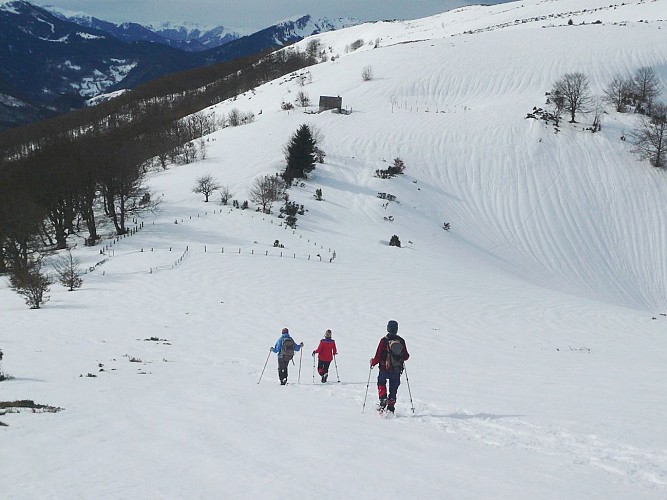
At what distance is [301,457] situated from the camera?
7324 mm

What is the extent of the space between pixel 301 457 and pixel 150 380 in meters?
6.15

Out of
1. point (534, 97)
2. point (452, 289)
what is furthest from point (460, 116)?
point (452, 289)

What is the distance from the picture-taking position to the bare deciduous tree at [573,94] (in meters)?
57.3

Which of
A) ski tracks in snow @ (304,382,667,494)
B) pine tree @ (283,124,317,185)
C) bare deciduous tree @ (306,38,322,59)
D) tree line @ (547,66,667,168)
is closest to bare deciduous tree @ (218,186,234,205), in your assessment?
pine tree @ (283,124,317,185)

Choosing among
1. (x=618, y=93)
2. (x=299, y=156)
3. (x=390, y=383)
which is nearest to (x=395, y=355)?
(x=390, y=383)

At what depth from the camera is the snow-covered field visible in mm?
7035

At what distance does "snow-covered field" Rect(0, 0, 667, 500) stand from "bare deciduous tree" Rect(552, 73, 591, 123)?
2.06m

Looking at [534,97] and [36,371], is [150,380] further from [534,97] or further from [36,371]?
[534,97]

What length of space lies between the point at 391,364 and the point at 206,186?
34745 mm

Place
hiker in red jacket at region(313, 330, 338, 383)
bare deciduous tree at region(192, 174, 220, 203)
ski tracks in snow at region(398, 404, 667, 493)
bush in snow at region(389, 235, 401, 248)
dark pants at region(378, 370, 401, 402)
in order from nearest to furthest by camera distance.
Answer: ski tracks in snow at region(398, 404, 667, 493)
dark pants at region(378, 370, 401, 402)
hiker in red jacket at region(313, 330, 338, 383)
bush in snow at region(389, 235, 401, 248)
bare deciduous tree at region(192, 174, 220, 203)

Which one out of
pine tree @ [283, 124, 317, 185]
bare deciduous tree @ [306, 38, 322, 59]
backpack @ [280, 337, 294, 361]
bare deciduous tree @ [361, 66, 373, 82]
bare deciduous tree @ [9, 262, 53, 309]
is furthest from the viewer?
bare deciduous tree @ [306, 38, 322, 59]

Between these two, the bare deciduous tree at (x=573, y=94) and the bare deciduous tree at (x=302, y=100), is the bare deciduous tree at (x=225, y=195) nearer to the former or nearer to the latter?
the bare deciduous tree at (x=302, y=100)

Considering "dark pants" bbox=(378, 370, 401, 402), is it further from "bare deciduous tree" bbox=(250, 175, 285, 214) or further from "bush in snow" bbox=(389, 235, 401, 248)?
"bare deciduous tree" bbox=(250, 175, 285, 214)

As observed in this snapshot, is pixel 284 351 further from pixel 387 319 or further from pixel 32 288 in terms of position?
pixel 32 288
